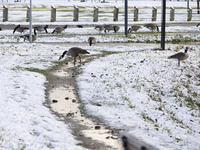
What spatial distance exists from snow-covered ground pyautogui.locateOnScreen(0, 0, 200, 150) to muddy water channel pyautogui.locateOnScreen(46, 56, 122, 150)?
244mm

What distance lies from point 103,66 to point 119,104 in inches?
241

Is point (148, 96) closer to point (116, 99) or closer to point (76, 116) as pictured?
point (116, 99)

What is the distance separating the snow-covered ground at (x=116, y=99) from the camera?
327 inches

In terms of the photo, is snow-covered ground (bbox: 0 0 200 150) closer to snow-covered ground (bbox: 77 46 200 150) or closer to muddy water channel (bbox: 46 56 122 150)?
snow-covered ground (bbox: 77 46 200 150)

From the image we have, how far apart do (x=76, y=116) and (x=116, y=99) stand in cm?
203

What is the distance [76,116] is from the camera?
1022 cm

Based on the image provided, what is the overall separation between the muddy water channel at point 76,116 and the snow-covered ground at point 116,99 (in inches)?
9.6

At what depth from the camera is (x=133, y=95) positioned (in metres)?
12.5

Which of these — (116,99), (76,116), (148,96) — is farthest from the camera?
(148,96)

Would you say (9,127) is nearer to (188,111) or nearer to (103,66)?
(188,111)

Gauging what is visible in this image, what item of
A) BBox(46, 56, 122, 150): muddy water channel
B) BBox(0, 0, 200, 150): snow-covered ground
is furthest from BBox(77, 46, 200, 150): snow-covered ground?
BBox(46, 56, 122, 150): muddy water channel

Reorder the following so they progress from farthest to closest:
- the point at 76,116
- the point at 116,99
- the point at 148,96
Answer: the point at 148,96 < the point at 116,99 < the point at 76,116

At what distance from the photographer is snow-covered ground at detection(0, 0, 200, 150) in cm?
830

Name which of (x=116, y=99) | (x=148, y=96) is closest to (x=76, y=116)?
(x=116, y=99)
